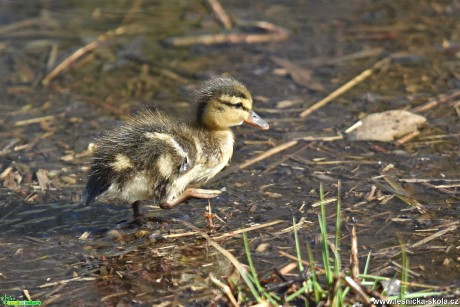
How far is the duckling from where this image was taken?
184 inches

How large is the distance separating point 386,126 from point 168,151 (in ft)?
6.33

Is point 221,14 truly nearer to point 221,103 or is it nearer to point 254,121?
point 254,121

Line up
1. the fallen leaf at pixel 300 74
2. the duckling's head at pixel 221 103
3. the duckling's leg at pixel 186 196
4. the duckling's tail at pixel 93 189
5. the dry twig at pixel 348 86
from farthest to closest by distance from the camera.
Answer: the fallen leaf at pixel 300 74
the dry twig at pixel 348 86
the duckling's head at pixel 221 103
the duckling's leg at pixel 186 196
the duckling's tail at pixel 93 189

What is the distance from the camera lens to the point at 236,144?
608 cm

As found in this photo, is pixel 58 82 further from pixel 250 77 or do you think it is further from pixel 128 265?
pixel 128 265

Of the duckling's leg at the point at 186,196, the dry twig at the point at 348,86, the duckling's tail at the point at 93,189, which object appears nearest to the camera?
the duckling's tail at the point at 93,189

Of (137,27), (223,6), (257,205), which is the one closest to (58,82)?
(137,27)

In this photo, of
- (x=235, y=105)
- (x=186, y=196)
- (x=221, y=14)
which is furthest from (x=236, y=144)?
(x=221, y=14)

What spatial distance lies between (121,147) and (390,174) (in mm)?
1731

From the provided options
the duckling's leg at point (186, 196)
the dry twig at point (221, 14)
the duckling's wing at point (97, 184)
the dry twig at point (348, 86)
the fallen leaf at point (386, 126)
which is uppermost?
the duckling's wing at point (97, 184)

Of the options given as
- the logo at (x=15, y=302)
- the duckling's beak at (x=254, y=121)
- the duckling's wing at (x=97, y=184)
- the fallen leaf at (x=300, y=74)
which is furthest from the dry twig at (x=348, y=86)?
the logo at (x=15, y=302)

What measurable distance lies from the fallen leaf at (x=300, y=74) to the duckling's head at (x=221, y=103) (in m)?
1.79

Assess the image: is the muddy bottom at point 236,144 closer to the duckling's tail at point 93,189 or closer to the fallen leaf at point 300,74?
the fallen leaf at point 300,74

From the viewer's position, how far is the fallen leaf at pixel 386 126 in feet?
19.5
